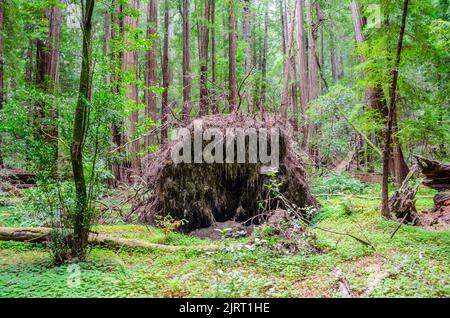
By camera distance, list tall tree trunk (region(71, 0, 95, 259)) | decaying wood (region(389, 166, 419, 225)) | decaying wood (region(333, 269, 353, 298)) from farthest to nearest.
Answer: decaying wood (region(389, 166, 419, 225))
tall tree trunk (region(71, 0, 95, 259))
decaying wood (region(333, 269, 353, 298))

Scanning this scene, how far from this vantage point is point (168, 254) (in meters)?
5.45

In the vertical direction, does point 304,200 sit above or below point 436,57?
below

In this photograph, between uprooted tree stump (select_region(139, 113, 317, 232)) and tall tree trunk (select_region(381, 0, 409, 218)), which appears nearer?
tall tree trunk (select_region(381, 0, 409, 218))

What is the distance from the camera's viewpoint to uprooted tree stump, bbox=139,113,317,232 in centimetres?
745

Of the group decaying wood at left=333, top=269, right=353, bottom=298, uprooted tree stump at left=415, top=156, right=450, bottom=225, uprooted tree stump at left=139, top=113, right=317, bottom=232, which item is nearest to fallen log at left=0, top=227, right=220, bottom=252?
uprooted tree stump at left=139, top=113, right=317, bottom=232

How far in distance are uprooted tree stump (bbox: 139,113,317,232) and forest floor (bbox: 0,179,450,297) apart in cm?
117

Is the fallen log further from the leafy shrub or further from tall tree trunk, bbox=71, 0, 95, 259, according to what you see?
the leafy shrub

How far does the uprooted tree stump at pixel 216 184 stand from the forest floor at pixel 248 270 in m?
1.17

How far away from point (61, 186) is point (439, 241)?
20.1 ft

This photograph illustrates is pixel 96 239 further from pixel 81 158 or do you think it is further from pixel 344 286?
pixel 344 286

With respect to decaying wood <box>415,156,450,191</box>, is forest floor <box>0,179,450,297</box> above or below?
below

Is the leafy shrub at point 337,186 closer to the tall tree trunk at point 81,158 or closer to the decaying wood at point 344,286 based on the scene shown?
the decaying wood at point 344,286
